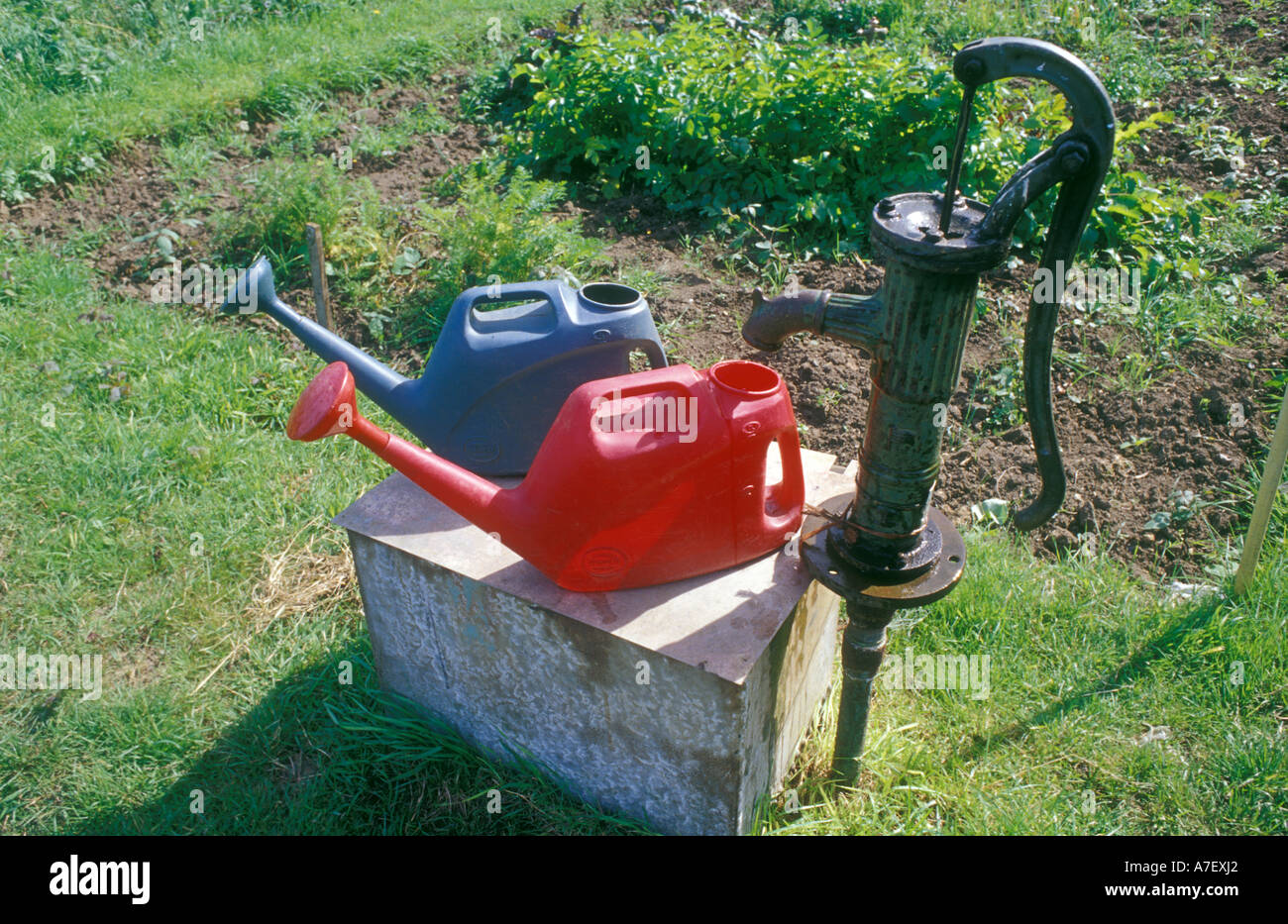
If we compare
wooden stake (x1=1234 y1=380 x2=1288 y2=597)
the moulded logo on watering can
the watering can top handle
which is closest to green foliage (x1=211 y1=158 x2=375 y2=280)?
the watering can top handle

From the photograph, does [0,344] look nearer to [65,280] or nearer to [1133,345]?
[65,280]

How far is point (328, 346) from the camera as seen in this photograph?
2516 mm

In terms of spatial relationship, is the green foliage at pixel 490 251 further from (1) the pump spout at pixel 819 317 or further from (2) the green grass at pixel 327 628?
(1) the pump spout at pixel 819 317

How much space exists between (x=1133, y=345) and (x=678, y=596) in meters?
2.65

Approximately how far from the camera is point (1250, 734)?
8.05 feet

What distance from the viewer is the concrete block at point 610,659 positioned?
2012 millimetres

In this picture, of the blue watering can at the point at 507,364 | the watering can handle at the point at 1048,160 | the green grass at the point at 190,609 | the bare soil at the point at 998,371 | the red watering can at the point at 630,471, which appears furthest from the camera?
the bare soil at the point at 998,371

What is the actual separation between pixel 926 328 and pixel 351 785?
1.74 meters

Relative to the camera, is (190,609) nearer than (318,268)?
Yes

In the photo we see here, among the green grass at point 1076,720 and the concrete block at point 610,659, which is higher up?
the concrete block at point 610,659

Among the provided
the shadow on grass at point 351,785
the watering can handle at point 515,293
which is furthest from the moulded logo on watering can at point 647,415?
the shadow on grass at point 351,785

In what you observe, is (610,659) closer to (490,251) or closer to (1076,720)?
(1076,720)

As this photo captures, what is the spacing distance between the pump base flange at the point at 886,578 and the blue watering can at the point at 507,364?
2.04 ft

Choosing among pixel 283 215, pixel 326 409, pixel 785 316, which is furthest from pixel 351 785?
pixel 283 215
